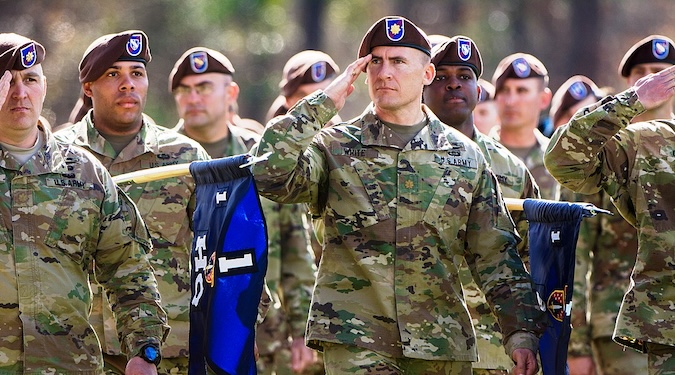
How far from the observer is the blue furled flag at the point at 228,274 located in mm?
7934

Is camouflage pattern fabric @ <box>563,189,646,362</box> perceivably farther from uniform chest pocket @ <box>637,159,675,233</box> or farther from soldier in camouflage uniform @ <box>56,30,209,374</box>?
soldier in camouflage uniform @ <box>56,30,209,374</box>

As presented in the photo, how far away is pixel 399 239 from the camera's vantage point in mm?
8141

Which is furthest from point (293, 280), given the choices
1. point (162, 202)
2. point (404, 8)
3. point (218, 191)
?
point (404, 8)

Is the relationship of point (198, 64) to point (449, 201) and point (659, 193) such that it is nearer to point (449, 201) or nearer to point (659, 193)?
point (449, 201)

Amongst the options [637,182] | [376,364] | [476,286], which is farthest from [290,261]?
[637,182]

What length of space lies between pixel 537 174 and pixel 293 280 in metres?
2.04

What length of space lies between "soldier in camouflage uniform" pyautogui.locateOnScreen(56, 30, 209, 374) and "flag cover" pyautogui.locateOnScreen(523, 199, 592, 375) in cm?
235

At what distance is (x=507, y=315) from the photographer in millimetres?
8055

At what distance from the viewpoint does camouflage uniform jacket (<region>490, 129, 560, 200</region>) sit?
11.6 metres

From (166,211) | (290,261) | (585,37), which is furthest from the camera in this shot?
(585,37)

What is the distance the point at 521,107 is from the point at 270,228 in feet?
7.61

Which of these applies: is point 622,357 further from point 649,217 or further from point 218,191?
point 218,191

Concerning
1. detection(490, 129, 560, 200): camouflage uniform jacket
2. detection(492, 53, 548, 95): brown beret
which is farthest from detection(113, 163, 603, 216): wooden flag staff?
detection(492, 53, 548, 95): brown beret

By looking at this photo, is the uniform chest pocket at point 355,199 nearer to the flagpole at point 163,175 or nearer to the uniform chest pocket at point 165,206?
the flagpole at point 163,175
